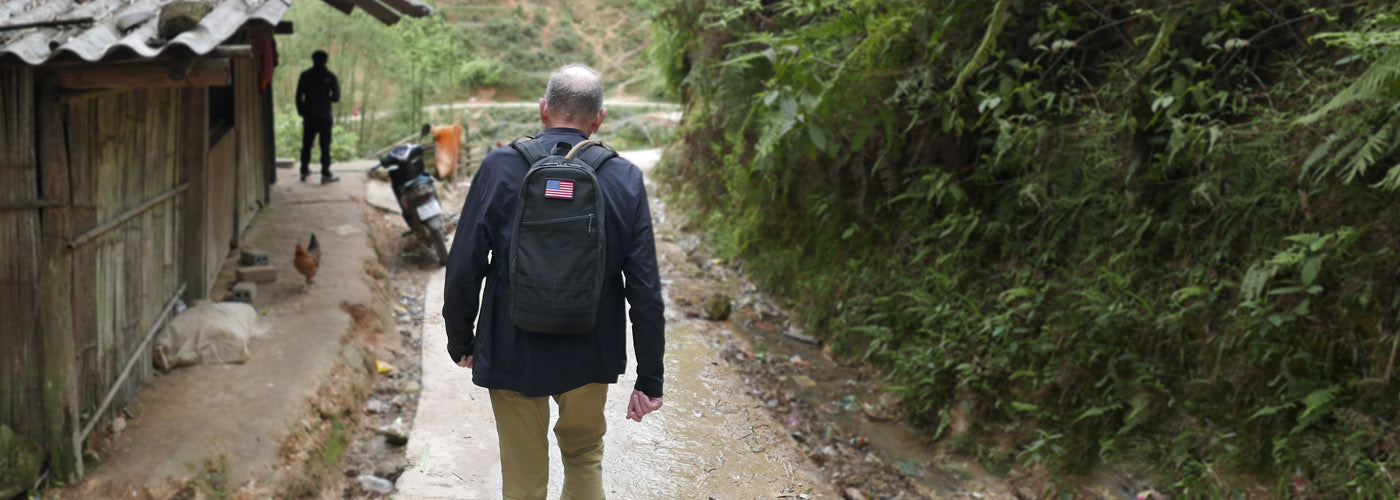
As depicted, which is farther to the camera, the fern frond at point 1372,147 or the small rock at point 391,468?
the small rock at point 391,468

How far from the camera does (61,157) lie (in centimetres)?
392

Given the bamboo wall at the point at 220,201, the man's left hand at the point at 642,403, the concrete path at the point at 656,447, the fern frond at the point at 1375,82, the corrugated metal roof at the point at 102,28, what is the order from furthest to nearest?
the bamboo wall at the point at 220,201 → the concrete path at the point at 656,447 → the fern frond at the point at 1375,82 → the corrugated metal roof at the point at 102,28 → the man's left hand at the point at 642,403

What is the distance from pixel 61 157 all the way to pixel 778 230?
6027 mm

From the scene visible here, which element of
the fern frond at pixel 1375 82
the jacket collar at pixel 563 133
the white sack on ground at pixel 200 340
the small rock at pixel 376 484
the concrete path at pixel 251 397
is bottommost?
the small rock at pixel 376 484

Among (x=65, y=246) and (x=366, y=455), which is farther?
(x=366, y=455)

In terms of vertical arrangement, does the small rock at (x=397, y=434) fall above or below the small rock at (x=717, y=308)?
below

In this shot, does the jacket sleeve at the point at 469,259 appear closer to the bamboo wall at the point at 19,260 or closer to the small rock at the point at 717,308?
the bamboo wall at the point at 19,260

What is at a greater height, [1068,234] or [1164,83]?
[1164,83]

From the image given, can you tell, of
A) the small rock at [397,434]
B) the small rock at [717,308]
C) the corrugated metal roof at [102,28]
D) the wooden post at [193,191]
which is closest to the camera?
the corrugated metal roof at [102,28]

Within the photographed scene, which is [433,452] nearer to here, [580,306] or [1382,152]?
[580,306]

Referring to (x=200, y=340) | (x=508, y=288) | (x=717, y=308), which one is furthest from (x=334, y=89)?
(x=508, y=288)

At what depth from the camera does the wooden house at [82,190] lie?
3.51 metres

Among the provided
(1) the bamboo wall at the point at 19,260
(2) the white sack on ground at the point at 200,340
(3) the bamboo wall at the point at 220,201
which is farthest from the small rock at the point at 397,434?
(3) the bamboo wall at the point at 220,201

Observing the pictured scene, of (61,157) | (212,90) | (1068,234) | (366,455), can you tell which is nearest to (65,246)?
(61,157)
